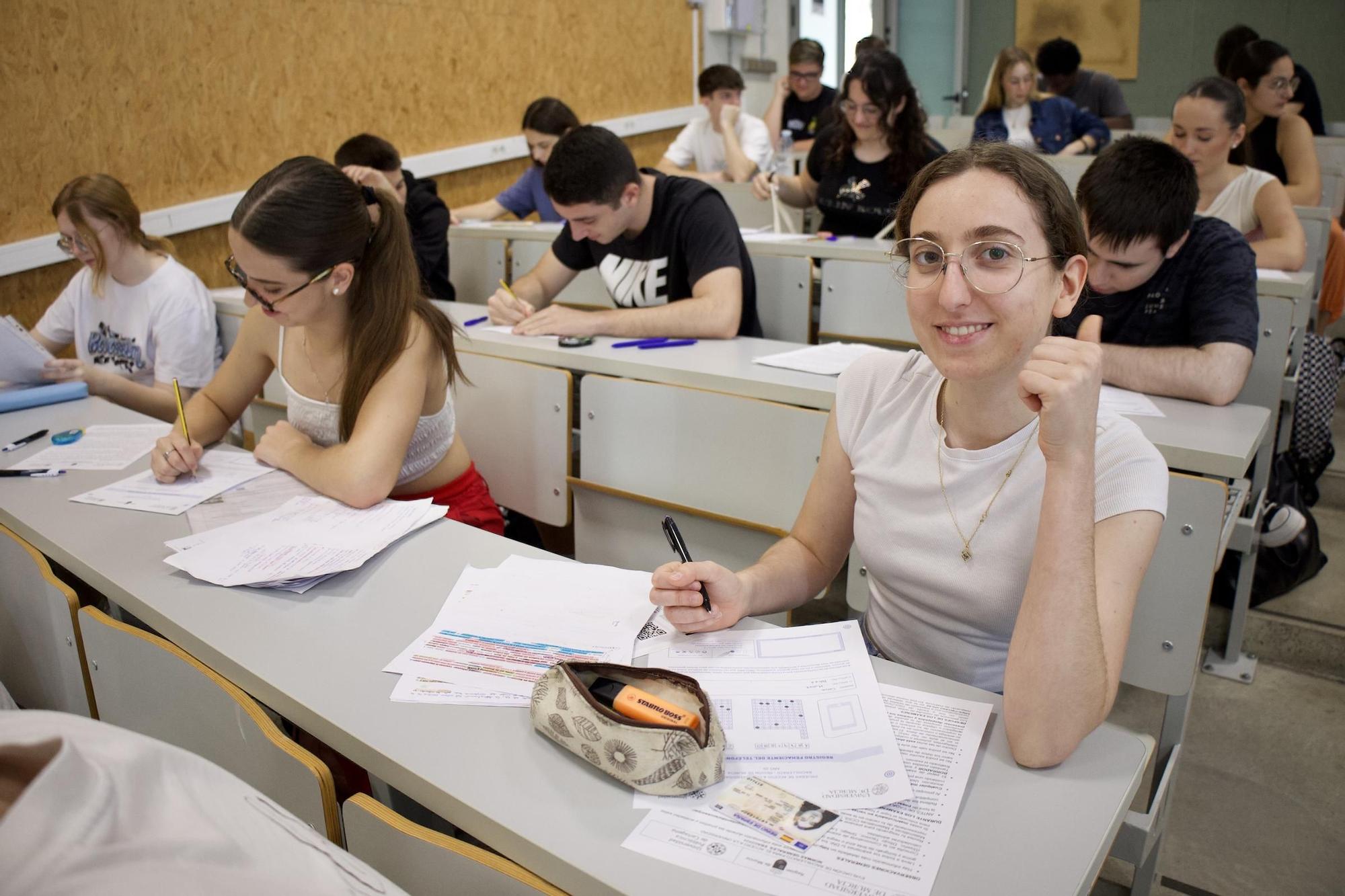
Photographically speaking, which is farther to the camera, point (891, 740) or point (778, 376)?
point (778, 376)

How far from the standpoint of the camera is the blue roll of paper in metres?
2.24

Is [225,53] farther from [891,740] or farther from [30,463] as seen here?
[891,740]

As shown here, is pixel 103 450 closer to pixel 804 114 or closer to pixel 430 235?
pixel 430 235

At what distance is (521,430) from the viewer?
2297 mm

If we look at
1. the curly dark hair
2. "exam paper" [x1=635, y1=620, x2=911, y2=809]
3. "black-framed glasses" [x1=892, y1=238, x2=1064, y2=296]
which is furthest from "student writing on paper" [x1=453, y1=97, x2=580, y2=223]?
"exam paper" [x1=635, y1=620, x2=911, y2=809]

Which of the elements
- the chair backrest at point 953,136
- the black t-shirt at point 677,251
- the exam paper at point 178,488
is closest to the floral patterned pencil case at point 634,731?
the exam paper at point 178,488

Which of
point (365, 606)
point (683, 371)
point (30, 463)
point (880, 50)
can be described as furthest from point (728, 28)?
point (365, 606)

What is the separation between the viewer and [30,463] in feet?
6.03

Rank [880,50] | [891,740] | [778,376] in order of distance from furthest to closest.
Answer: [880,50]
[778,376]
[891,740]

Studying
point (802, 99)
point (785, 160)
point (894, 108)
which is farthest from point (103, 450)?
point (802, 99)

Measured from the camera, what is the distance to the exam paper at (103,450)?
1827mm

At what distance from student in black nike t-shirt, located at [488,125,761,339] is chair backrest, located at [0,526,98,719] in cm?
129

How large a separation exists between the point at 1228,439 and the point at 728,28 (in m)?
6.07

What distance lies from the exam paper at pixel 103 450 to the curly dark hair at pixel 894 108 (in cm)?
255
